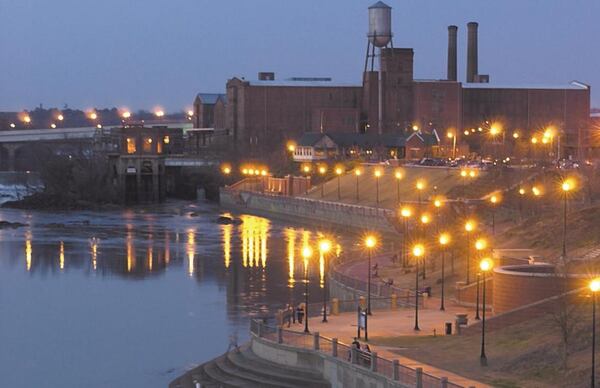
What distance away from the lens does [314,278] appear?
45.1m

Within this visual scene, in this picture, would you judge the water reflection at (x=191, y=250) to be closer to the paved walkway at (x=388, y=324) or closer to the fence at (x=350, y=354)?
the paved walkway at (x=388, y=324)

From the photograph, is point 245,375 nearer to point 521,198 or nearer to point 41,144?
point 521,198

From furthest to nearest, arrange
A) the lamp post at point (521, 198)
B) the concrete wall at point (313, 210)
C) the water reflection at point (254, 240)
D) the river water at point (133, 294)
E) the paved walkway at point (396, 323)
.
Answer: the concrete wall at point (313, 210) → the water reflection at point (254, 240) → the lamp post at point (521, 198) → the river water at point (133, 294) → the paved walkway at point (396, 323)

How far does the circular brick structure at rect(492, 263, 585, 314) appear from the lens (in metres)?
27.2

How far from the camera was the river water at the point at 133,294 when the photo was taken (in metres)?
30.0

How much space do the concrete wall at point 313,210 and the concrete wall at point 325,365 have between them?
35.3m

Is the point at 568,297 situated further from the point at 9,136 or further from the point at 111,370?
the point at 9,136

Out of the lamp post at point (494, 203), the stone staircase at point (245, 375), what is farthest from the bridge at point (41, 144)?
the stone staircase at point (245, 375)

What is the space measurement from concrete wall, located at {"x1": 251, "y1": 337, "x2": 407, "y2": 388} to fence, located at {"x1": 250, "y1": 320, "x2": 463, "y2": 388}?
102 mm

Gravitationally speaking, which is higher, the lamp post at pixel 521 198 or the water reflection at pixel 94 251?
the lamp post at pixel 521 198

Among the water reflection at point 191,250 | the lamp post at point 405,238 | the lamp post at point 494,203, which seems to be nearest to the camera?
the lamp post at point 405,238

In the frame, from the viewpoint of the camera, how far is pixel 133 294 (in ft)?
138

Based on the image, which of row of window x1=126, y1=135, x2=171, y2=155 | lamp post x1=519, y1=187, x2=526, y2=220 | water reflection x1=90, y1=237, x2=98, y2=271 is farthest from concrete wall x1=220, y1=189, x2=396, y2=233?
row of window x1=126, y1=135, x2=171, y2=155

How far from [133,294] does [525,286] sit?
17.9 m
